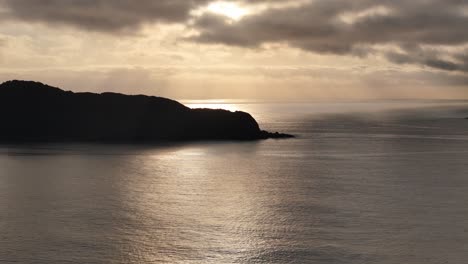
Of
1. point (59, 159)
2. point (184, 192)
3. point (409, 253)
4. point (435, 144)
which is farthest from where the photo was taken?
point (435, 144)

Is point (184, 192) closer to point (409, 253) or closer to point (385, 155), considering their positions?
point (409, 253)

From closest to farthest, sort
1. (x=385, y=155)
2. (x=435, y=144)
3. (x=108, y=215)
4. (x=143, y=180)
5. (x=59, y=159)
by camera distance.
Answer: (x=108, y=215) < (x=143, y=180) < (x=59, y=159) < (x=385, y=155) < (x=435, y=144)

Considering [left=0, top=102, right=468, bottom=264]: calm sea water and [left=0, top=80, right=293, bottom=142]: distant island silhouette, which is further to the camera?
[left=0, top=80, right=293, bottom=142]: distant island silhouette

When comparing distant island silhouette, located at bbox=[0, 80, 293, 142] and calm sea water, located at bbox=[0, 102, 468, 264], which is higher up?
distant island silhouette, located at bbox=[0, 80, 293, 142]

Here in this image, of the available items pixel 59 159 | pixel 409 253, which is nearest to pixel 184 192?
pixel 409 253
